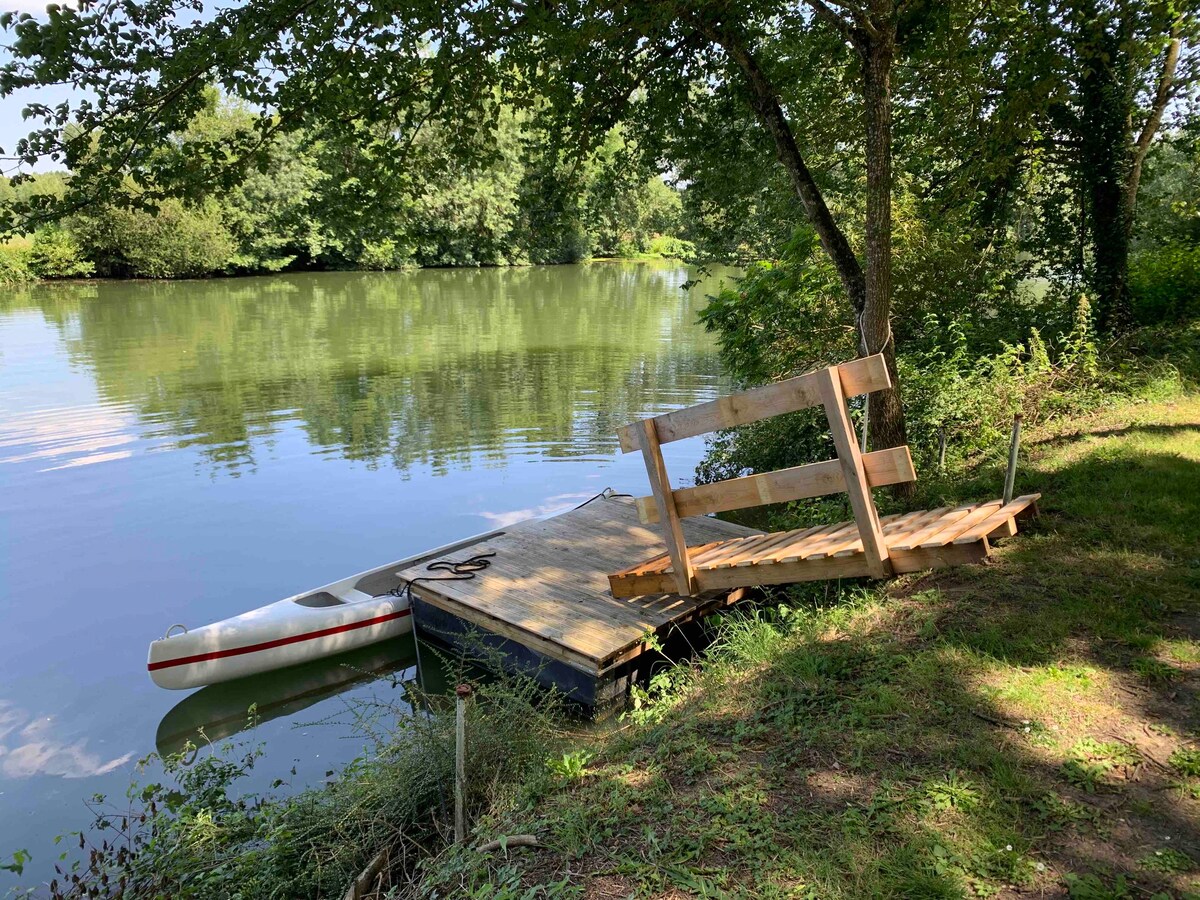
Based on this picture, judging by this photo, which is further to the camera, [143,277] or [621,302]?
[143,277]

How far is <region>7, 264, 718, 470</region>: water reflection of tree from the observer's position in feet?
44.3

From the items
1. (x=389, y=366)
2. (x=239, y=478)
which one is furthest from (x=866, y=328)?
(x=389, y=366)

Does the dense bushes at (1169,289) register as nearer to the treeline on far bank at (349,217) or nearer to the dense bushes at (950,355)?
the dense bushes at (950,355)

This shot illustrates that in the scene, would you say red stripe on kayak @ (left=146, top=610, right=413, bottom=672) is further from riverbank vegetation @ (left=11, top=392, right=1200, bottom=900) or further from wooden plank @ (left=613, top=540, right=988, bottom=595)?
wooden plank @ (left=613, top=540, right=988, bottom=595)

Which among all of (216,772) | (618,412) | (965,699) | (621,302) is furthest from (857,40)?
(621,302)

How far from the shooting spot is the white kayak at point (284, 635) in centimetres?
617

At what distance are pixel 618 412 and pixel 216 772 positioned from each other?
1102 centimetres

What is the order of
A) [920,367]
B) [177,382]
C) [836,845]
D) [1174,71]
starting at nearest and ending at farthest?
1. [836,845]
2. [920,367]
3. [1174,71]
4. [177,382]

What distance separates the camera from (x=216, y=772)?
452 cm

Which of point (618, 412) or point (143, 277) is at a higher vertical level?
point (143, 277)

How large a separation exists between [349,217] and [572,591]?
12.0 feet

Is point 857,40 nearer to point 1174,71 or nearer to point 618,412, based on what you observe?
point 1174,71

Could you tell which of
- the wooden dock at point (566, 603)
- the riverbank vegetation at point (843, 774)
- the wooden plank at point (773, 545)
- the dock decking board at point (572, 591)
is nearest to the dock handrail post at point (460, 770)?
the riverbank vegetation at point (843, 774)

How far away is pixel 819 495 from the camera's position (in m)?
4.41
